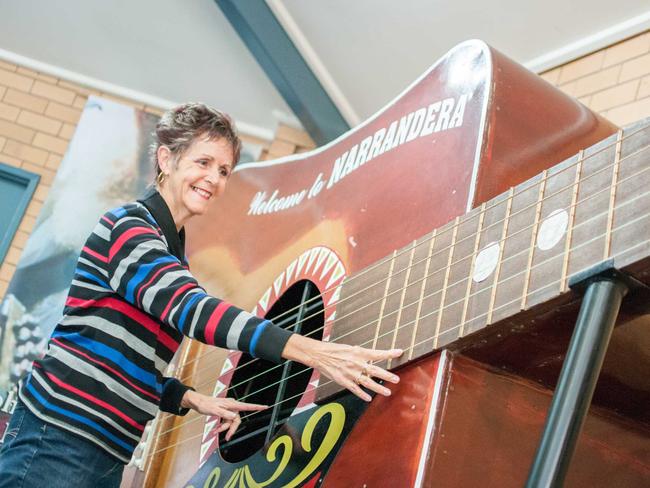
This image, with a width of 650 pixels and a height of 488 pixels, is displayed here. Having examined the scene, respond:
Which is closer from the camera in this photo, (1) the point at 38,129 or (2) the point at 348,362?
(2) the point at 348,362

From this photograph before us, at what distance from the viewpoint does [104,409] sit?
1369mm

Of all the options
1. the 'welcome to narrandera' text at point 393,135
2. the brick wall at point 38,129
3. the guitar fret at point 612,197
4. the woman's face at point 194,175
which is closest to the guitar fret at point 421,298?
the 'welcome to narrandera' text at point 393,135

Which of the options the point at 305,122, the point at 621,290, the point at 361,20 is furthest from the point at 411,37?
the point at 621,290

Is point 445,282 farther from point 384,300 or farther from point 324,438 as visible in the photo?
point 324,438

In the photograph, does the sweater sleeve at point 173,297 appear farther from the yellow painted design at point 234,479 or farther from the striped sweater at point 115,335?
the yellow painted design at point 234,479

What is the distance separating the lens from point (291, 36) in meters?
3.41

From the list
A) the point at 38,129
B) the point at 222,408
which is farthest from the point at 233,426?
the point at 38,129

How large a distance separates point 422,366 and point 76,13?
2994mm

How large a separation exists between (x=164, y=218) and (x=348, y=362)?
520mm

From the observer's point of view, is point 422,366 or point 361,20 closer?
point 422,366

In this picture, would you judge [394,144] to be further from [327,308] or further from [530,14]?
[530,14]

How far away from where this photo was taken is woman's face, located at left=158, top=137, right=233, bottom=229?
1627mm

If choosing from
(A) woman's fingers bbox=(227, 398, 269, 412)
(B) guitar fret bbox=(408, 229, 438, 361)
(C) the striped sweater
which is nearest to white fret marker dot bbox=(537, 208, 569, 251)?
(B) guitar fret bbox=(408, 229, 438, 361)

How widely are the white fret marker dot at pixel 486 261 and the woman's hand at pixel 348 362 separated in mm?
150
